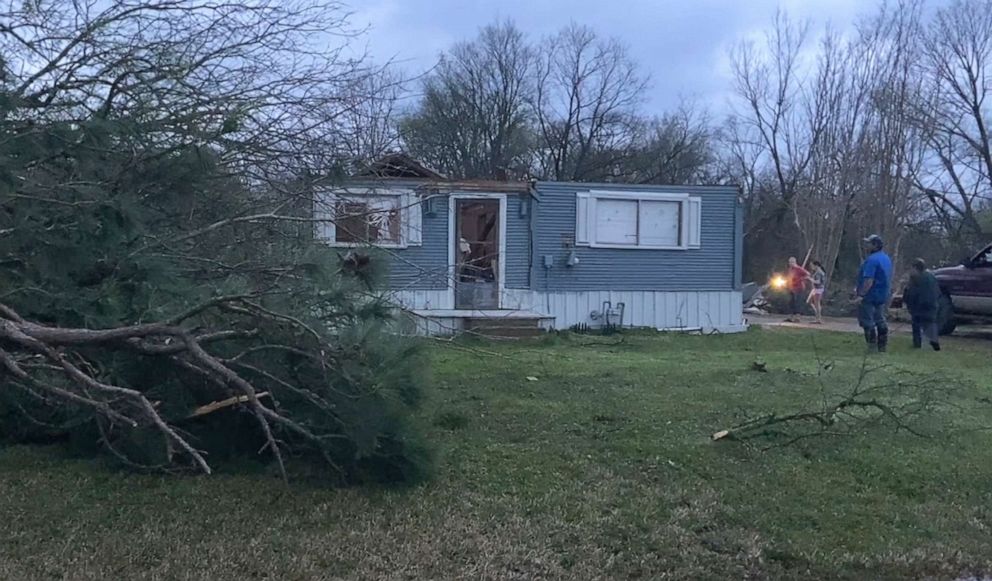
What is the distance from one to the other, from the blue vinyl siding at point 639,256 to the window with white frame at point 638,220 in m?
0.11

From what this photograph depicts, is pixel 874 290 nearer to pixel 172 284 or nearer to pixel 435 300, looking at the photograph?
pixel 435 300

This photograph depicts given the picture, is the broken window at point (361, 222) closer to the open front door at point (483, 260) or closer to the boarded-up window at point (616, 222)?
the open front door at point (483, 260)

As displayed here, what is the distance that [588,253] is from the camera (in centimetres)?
1647

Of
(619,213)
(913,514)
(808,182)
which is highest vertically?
(808,182)

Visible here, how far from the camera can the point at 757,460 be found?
20.4 feet

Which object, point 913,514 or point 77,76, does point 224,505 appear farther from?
point 913,514

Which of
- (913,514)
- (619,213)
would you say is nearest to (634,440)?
(913,514)

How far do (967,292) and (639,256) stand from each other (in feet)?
17.0

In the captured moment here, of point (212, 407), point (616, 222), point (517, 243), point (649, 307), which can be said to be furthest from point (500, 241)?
point (212, 407)

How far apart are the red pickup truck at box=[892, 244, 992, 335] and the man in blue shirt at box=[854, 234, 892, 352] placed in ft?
11.8

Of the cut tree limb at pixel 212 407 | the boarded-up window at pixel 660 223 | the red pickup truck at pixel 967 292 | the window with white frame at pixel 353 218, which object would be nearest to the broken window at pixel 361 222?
the window with white frame at pixel 353 218

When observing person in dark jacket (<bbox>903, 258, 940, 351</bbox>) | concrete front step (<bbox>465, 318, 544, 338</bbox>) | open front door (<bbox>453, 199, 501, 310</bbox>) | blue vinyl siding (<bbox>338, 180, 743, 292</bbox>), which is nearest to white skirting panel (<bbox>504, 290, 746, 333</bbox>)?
blue vinyl siding (<bbox>338, 180, 743, 292</bbox>)

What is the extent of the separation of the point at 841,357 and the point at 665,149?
27001 mm

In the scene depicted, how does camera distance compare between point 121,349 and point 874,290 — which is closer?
point 121,349
